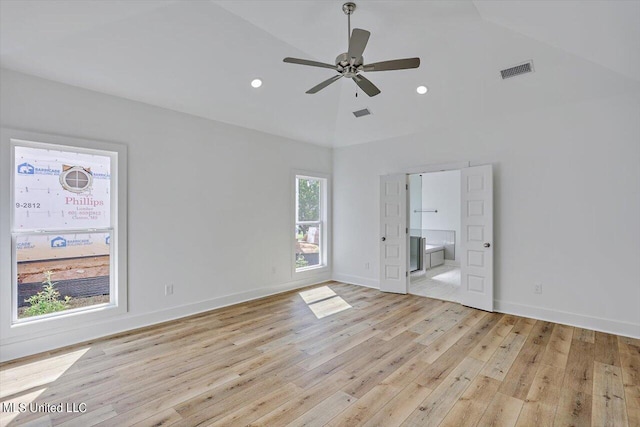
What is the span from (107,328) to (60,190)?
1.67 metres

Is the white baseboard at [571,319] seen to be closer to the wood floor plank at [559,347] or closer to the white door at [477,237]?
the wood floor plank at [559,347]

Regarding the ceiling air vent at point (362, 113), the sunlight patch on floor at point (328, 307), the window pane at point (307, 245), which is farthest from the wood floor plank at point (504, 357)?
the ceiling air vent at point (362, 113)

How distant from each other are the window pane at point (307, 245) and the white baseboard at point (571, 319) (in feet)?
10.9

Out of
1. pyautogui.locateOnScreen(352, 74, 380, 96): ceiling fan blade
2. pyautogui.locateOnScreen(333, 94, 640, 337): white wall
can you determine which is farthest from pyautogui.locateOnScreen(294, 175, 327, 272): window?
pyautogui.locateOnScreen(352, 74, 380, 96): ceiling fan blade

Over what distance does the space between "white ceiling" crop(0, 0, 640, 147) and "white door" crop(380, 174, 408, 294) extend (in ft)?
4.74

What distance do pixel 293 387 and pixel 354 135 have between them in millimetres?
4541

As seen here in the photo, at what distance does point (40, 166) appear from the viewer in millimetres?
3318

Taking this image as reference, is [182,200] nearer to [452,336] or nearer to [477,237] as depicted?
[452,336]

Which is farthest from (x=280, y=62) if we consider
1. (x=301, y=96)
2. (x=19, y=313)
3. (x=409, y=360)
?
(x=19, y=313)

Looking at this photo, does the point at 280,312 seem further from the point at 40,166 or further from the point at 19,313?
the point at 40,166

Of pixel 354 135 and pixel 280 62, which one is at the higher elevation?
pixel 280 62

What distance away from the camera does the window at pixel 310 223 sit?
6.04 meters

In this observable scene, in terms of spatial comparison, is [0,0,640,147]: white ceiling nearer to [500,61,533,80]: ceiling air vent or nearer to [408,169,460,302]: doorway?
[500,61,533,80]: ceiling air vent

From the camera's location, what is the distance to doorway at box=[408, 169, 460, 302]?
6793 millimetres
